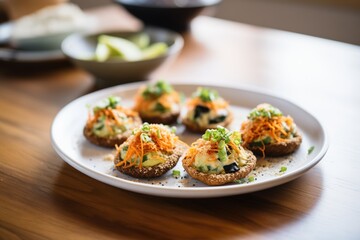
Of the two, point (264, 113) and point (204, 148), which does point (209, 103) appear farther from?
point (204, 148)

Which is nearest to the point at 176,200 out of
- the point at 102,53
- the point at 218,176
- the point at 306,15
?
the point at 218,176

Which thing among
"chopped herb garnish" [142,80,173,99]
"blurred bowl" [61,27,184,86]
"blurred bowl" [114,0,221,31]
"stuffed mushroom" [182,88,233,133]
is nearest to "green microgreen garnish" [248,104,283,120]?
"stuffed mushroom" [182,88,233,133]

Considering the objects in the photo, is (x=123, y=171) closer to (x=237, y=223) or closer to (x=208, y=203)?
(x=208, y=203)

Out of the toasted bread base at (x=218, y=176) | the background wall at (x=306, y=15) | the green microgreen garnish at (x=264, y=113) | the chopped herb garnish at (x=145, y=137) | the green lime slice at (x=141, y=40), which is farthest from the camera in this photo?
the background wall at (x=306, y=15)

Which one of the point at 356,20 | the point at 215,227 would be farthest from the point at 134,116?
the point at 356,20

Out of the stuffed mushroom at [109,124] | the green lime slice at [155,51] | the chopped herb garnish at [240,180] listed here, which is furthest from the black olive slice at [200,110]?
the green lime slice at [155,51]

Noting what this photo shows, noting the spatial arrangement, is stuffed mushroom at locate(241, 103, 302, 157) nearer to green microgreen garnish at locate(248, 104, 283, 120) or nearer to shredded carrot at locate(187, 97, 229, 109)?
green microgreen garnish at locate(248, 104, 283, 120)

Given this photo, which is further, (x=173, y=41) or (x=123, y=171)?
(x=173, y=41)

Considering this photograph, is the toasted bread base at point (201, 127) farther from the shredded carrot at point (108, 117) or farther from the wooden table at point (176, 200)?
the wooden table at point (176, 200)
